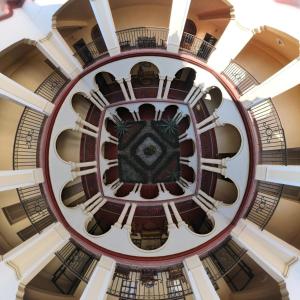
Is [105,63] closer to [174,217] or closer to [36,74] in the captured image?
[36,74]

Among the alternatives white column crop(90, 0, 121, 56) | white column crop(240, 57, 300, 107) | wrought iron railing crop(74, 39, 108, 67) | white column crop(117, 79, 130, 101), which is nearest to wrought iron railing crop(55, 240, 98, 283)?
white column crop(117, 79, 130, 101)

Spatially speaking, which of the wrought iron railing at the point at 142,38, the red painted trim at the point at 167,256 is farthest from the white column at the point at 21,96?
the wrought iron railing at the point at 142,38

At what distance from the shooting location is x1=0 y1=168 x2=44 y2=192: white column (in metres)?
10.8

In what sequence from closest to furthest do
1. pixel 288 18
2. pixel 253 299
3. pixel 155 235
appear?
pixel 288 18 → pixel 253 299 → pixel 155 235

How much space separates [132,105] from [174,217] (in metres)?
5.72

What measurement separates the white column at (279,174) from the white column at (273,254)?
2080mm

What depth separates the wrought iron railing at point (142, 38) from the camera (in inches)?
528

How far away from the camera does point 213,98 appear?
14656mm

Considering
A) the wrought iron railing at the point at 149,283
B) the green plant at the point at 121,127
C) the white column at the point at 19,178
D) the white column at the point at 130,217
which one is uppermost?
the green plant at the point at 121,127

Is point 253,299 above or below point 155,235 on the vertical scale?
below

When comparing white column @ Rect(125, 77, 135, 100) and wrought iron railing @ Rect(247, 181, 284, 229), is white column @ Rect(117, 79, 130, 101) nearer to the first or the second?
white column @ Rect(125, 77, 135, 100)

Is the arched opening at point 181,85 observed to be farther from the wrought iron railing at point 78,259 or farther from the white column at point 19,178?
the wrought iron railing at point 78,259

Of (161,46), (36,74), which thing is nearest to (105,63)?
(161,46)

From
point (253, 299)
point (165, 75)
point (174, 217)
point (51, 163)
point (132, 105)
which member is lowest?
point (253, 299)
